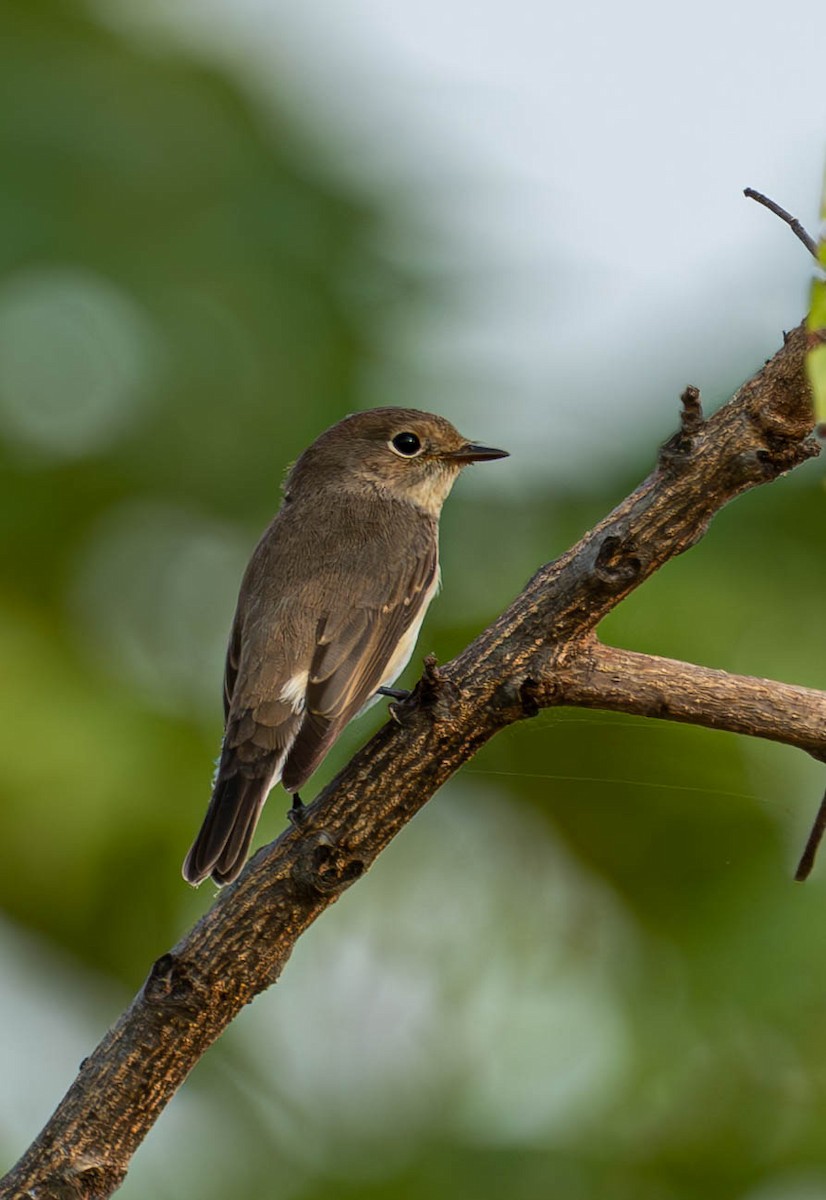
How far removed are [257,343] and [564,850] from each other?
313 centimetres

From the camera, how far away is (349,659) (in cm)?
451

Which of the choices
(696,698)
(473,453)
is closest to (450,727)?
(696,698)

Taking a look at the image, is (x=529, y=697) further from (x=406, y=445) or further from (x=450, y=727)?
(x=406, y=445)

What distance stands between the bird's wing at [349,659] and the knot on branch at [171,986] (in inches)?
30.4

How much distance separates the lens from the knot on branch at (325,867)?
3.34 meters

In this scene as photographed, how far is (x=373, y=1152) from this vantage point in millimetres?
6211

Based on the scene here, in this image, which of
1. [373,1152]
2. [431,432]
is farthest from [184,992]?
[373,1152]

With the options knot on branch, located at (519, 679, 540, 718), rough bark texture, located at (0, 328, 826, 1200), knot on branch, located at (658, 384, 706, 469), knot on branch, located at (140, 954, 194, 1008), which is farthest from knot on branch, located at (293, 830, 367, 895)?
knot on branch, located at (658, 384, 706, 469)

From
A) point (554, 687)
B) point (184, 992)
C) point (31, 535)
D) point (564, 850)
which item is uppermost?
point (31, 535)

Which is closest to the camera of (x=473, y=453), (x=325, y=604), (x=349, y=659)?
(x=349, y=659)

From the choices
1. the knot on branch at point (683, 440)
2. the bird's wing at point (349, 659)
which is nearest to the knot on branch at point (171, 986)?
the bird's wing at point (349, 659)

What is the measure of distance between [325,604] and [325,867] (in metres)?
1.43

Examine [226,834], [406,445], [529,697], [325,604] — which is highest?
[406,445]

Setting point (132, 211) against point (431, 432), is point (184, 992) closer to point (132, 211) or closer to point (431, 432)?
point (431, 432)
